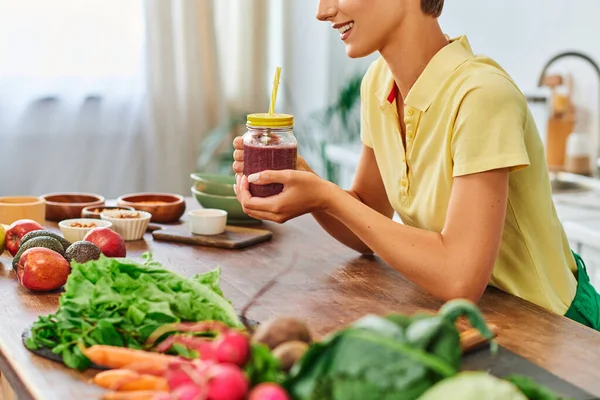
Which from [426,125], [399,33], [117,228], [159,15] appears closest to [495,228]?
[426,125]

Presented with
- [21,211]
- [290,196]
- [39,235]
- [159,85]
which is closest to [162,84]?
[159,85]

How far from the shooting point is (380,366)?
100cm

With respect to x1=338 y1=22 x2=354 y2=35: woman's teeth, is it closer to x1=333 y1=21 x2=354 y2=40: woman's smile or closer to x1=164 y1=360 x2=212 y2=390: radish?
x1=333 y1=21 x2=354 y2=40: woman's smile

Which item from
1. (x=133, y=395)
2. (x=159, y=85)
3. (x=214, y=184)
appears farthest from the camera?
(x=159, y=85)

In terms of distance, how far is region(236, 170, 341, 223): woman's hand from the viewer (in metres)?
1.82

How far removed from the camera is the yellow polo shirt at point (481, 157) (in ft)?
5.88

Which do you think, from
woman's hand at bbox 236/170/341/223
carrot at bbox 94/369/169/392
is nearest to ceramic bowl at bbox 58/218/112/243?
woman's hand at bbox 236/170/341/223

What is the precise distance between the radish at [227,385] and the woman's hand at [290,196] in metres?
0.82

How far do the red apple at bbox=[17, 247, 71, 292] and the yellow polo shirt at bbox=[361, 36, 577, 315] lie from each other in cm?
79

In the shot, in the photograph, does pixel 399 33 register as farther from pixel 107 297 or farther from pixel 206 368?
pixel 206 368

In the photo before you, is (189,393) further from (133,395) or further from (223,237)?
(223,237)

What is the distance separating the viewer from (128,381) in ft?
4.03

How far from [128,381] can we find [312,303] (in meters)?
0.61

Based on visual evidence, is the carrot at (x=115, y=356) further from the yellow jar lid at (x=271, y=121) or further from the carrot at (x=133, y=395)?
the yellow jar lid at (x=271, y=121)
